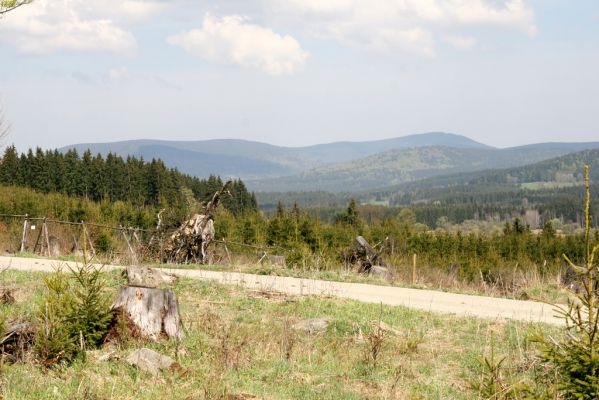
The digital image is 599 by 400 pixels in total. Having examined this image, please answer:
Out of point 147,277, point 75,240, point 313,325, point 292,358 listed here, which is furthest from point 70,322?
point 75,240

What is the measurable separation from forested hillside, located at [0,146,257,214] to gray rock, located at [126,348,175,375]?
63224 millimetres

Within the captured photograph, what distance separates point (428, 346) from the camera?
11.0 meters

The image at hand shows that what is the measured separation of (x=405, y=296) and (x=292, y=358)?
7.90 meters

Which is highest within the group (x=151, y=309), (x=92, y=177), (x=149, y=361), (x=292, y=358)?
(x=92, y=177)

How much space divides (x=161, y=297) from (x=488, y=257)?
38.2 m

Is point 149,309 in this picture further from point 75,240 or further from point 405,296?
point 75,240

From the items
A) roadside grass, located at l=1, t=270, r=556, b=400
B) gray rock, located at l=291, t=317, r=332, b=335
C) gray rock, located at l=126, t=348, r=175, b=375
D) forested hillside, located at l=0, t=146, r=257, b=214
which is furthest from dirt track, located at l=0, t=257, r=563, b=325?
forested hillside, located at l=0, t=146, r=257, b=214

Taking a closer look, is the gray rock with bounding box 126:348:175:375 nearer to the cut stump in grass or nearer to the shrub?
the shrub

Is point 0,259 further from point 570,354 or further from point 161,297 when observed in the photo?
point 570,354

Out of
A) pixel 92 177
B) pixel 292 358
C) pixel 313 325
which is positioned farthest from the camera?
pixel 92 177

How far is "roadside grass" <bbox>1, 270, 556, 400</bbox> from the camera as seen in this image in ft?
26.3

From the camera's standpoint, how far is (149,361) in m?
8.55

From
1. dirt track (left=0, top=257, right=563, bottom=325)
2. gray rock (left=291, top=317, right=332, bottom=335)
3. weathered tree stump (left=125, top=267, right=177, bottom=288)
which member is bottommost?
dirt track (left=0, top=257, right=563, bottom=325)

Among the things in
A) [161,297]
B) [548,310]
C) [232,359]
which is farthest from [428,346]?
[548,310]
